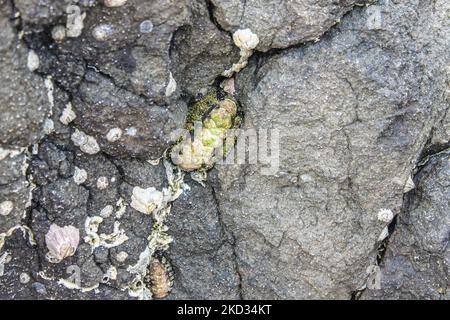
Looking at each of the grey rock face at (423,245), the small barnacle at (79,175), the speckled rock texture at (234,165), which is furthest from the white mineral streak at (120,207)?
the grey rock face at (423,245)

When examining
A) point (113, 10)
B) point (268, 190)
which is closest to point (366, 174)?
point (268, 190)

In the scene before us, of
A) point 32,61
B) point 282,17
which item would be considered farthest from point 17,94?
point 282,17

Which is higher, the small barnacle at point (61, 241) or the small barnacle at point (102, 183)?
the small barnacle at point (102, 183)

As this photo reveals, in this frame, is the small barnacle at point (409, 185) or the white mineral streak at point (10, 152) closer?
the white mineral streak at point (10, 152)

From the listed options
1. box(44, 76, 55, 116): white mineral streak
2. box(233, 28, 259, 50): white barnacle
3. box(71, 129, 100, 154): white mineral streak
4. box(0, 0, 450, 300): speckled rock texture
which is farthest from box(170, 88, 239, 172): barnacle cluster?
box(44, 76, 55, 116): white mineral streak

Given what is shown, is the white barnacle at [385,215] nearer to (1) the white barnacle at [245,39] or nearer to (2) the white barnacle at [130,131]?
(1) the white barnacle at [245,39]

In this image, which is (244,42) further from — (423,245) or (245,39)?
(423,245)

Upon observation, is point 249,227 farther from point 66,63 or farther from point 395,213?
point 66,63
